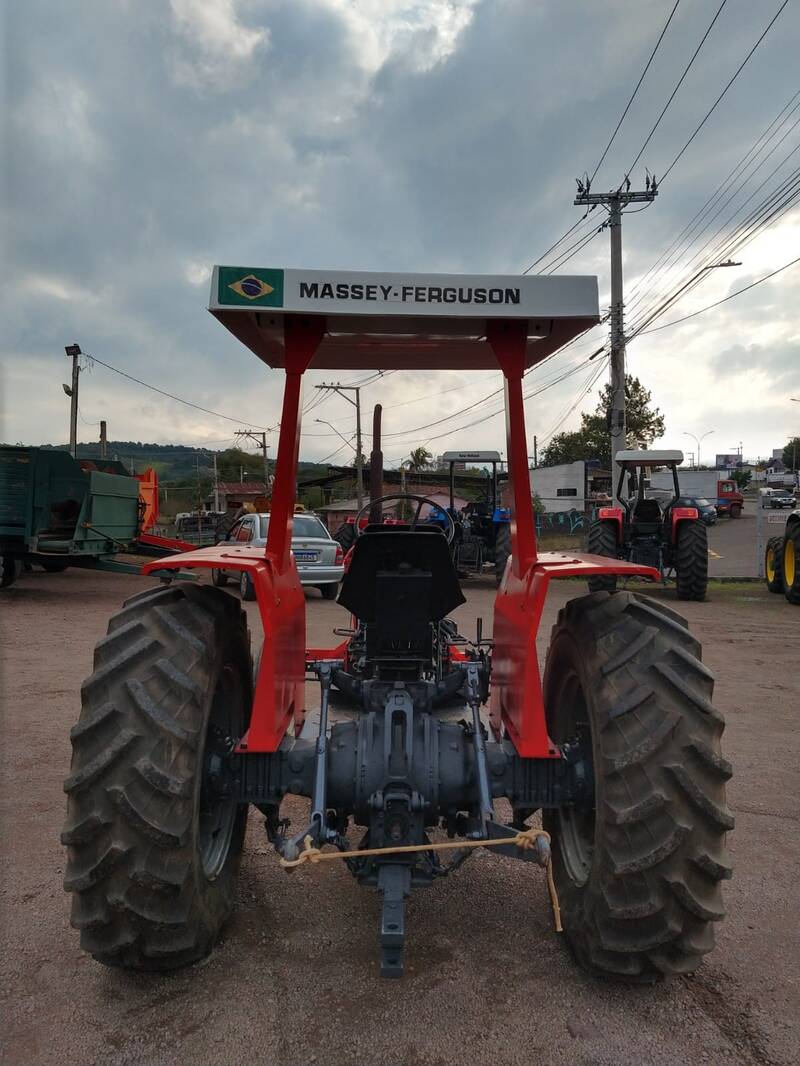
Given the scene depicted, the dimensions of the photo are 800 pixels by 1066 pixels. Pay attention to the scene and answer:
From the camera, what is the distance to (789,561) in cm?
1360

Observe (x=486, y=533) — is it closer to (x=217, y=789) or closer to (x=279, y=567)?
(x=279, y=567)

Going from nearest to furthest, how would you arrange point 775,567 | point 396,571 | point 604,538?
point 396,571
point 604,538
point 775,567

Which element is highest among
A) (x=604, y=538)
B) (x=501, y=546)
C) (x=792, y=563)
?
(x=604, y=538)

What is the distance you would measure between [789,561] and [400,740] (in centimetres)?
1301

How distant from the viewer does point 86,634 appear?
9.77 metres

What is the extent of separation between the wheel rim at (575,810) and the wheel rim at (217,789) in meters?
1.24

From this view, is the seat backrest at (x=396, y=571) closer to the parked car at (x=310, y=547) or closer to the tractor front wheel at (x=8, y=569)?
the parked car at (x=310, y=547)

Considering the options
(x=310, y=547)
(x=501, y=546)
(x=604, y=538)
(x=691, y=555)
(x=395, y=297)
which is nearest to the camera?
(x=395, y=297)

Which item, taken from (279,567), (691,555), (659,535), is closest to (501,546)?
(659,535)

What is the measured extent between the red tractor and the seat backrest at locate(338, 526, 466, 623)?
10 mm

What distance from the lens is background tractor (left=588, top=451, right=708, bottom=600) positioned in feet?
41.8

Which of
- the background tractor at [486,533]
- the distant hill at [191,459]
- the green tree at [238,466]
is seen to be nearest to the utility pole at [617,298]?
the background tractor at [486,533]

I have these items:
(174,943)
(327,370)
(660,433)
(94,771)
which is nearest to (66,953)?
(174,943)

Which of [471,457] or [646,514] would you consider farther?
[646,514]
